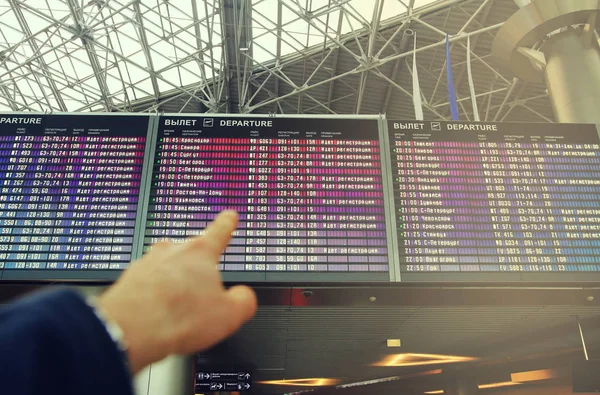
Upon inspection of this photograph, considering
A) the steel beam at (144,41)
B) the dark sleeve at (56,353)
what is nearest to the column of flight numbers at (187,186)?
the dark sleeve at (56,353)

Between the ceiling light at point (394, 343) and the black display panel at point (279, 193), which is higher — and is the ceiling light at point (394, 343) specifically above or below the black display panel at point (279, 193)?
below

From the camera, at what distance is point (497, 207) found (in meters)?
5.17

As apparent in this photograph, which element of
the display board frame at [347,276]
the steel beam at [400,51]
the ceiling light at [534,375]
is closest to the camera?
the display board frame at [347,276]

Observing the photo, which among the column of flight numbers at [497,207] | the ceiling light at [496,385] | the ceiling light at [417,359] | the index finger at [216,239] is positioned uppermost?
the column of flight numbers at [497,207]

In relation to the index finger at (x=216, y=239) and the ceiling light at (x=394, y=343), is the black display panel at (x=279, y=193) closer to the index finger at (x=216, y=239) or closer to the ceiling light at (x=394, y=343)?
the index finger at (x=216, y=239)

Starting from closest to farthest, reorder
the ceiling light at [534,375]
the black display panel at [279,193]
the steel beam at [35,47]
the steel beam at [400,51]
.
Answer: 1. the black display panel at [279,193]
2. the ceiling light at [534,375]
3. the steel beam at [400,51]
4. the steel beam at [35,47]

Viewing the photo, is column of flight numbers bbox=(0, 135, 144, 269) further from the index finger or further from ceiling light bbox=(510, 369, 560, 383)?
ceiling light bbox=(510, 369, 560, 383)

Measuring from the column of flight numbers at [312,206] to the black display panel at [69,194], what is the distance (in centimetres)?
109

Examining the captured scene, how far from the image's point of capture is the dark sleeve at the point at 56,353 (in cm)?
60

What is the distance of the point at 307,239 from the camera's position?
4.92m

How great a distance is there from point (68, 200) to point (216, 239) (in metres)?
4.55

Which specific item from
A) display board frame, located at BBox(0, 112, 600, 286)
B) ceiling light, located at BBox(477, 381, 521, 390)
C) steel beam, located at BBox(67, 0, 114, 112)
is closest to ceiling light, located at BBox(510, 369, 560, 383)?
ceiling light, located at BBox(477, 381, 521, 390)

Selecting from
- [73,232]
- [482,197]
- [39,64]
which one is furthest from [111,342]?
[39,64]

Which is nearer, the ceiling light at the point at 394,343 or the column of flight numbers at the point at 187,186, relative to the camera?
the column of flight numbers at the point at 187,186
